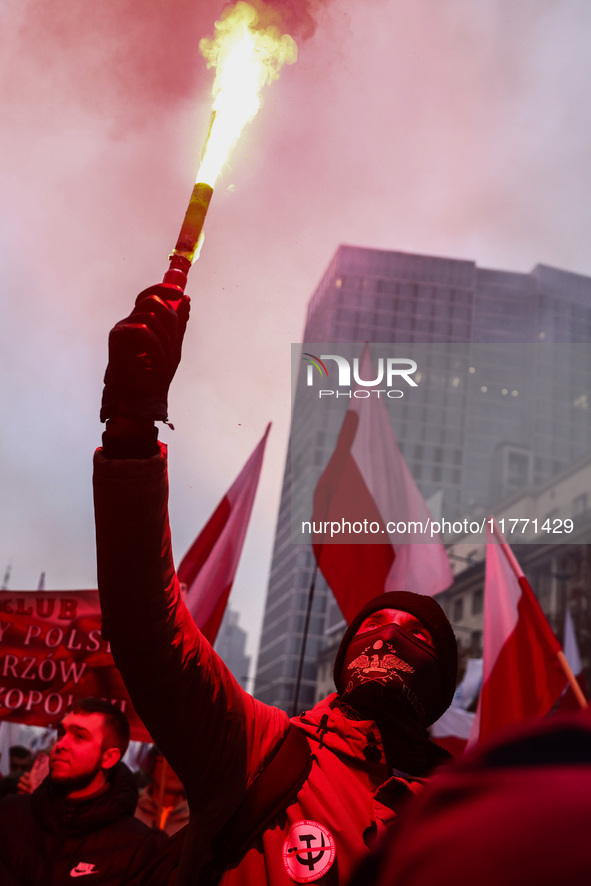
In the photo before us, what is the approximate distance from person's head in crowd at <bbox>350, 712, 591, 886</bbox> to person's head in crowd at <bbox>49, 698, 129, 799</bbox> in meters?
3.02

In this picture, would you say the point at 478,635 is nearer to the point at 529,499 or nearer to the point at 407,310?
the point at 529,499

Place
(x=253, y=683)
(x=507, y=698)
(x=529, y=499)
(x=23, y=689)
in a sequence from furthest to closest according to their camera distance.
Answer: (x=253, y=683)
(x=529, y=499)
(x=507, y=698)
(x=23, y=689)

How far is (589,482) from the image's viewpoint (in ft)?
141

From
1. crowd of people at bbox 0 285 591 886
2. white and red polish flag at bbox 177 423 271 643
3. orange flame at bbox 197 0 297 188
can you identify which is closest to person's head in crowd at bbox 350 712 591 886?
crowd of people at bbox 0 285 591 886

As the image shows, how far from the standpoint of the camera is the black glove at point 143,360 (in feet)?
5.37

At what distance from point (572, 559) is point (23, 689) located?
3895 centimetres

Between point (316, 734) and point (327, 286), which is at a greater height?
point (327, 286)

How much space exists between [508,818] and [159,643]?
1211 millimetres

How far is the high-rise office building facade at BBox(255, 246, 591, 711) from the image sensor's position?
80.2 meters

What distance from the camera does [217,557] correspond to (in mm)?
7059

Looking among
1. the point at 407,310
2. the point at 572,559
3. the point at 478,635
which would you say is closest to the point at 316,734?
the point at 572,559

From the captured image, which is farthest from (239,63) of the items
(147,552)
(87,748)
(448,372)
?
(448,372)

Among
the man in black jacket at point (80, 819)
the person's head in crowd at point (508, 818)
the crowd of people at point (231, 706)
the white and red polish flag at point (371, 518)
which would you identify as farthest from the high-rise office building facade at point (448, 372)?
the person's head in crowd at point (508, 818)

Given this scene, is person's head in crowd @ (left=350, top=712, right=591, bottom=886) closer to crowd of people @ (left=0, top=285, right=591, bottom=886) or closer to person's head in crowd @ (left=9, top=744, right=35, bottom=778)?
crowd of people @ (left=0, top=285, right=591, bottom=886)
